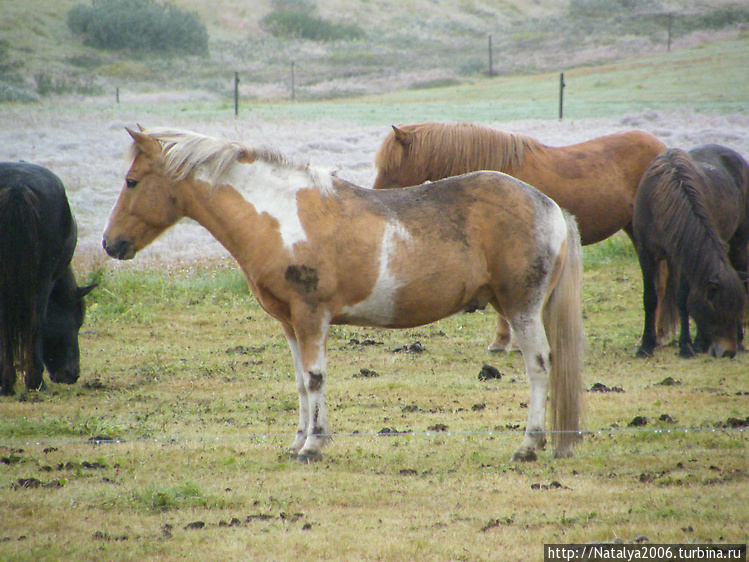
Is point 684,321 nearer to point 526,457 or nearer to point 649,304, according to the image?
point 649,304

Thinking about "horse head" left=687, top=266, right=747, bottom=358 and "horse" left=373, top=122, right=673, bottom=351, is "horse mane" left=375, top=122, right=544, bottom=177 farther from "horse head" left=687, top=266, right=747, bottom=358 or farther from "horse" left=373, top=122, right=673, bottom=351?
"horse head" left=687, top=266, right=747, bottom=358

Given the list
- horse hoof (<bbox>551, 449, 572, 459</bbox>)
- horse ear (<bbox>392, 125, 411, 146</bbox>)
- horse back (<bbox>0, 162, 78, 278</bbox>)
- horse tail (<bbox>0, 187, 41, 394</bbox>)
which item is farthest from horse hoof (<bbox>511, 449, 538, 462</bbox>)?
horse back (<bbox>0, 162, 78, 278</bbox>)

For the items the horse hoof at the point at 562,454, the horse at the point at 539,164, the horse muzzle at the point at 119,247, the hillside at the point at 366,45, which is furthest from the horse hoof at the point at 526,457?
the hillside at the point at 366,45

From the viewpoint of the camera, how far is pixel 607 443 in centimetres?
500

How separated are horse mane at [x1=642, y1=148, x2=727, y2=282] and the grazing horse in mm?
2882

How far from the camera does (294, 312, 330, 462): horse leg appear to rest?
4.57 meters

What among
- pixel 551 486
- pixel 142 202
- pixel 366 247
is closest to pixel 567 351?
pixel 551 486

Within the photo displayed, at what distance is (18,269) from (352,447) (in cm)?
356

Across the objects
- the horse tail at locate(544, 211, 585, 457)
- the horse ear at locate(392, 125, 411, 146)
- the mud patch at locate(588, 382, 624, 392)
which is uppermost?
the horse ear at locate(392, 125, 411, 146)

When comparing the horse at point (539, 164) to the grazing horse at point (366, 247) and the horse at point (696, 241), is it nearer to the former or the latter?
the horse at point (696, 241)

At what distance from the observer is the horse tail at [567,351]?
15.3 ft

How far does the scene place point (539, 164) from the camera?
8.19 meters

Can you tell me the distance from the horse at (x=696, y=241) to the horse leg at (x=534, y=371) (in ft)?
10.3

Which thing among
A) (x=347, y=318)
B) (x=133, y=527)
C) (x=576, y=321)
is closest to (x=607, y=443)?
(x=576, y=321)
